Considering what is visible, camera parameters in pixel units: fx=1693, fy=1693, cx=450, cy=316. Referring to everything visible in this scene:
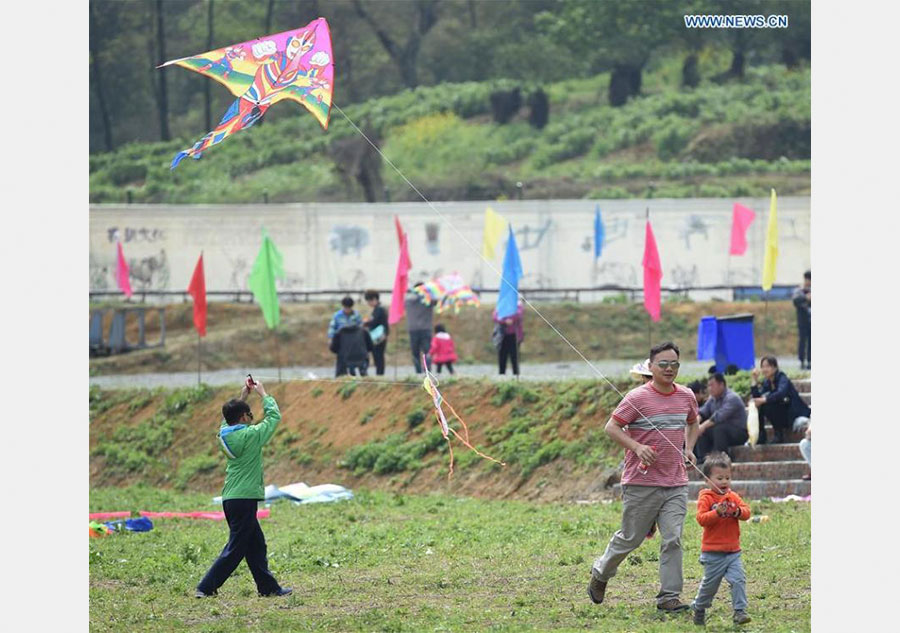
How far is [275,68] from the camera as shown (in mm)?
14172

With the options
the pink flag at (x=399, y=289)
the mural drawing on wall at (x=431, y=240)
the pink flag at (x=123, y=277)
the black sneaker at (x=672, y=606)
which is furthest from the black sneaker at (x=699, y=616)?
the mural drawing on wall at (x=431, y=240)

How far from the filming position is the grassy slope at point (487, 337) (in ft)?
121

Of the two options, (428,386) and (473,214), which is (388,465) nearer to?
A: (428,386)

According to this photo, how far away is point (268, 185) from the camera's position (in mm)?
54125

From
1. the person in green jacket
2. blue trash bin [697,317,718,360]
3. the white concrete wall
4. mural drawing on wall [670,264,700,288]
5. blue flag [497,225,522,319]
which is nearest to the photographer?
the person in green jacket

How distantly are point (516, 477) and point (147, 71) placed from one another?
40.8 metres

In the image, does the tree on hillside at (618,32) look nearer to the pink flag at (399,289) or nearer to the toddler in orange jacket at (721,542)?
the pink flag at (399,289)

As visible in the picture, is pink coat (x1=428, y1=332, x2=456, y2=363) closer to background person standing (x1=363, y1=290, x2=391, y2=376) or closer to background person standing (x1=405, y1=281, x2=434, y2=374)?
background person standing (x1=405, y1=281, x2=434, y2=374)

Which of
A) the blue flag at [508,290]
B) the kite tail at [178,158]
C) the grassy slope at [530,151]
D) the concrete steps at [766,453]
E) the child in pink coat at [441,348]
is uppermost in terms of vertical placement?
the grassy slope at [530,151]

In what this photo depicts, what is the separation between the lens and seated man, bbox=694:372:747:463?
63.4 feet

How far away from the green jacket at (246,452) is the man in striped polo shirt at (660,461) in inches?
108

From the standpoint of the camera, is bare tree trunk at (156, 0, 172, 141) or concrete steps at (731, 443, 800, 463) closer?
concrete steps at (731, 443, 800, 463)

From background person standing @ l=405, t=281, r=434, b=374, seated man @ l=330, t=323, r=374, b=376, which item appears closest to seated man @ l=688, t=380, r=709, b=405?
seated man @ l=330, t=323, r=374, b=376

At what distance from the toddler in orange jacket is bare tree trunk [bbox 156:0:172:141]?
159 ft
